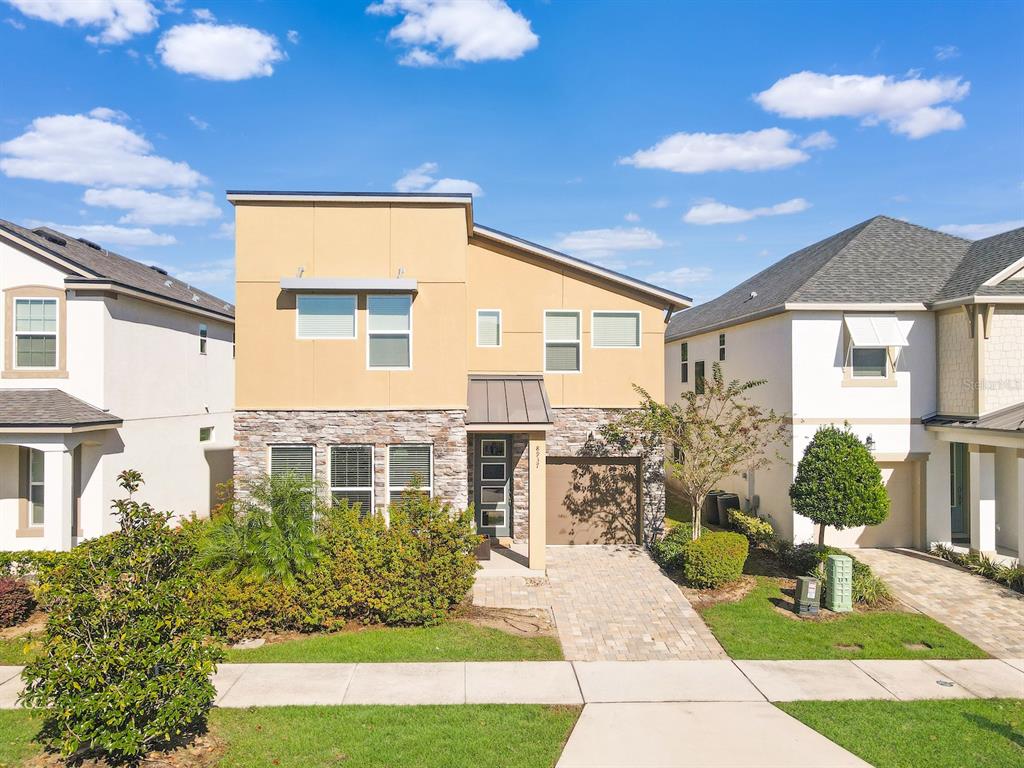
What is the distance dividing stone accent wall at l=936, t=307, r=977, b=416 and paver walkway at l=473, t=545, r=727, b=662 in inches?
317

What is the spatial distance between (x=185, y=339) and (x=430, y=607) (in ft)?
37.1

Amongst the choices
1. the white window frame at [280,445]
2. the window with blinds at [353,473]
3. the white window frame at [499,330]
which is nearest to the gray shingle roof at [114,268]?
the white window frame at [280,445]

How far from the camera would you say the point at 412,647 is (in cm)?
943

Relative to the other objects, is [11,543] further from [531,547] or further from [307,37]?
[307,37]

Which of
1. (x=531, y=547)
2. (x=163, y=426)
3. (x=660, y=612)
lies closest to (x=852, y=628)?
(x=660, y=612)

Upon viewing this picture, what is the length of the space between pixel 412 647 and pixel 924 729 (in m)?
6.71

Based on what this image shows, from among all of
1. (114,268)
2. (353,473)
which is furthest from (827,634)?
(114,268)

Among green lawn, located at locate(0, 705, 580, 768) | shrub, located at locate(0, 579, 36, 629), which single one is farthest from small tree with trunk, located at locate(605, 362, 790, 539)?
shrub, located at locate(0, 579, 36, 629)

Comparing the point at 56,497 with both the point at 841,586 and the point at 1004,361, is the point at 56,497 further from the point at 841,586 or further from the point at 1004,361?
the point at 1004,361

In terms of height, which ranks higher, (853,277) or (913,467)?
(853,277)

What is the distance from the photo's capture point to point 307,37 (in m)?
14.0

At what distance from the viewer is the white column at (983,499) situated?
13.9 m

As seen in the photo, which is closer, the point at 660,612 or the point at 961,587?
the point at 660,612

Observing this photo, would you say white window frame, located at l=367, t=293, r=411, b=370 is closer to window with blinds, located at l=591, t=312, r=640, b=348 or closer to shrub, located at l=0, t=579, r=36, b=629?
window with blinds, located at l=591, t=312, r=640, b=348
